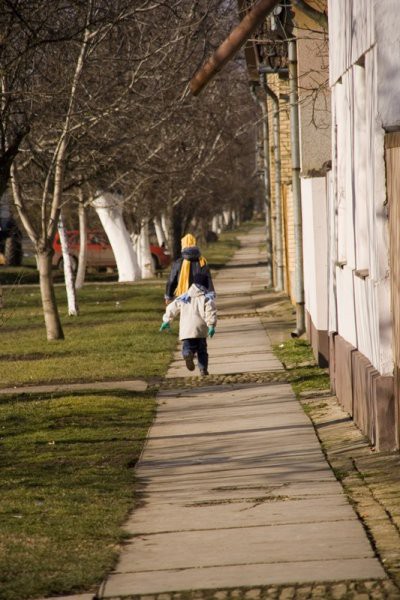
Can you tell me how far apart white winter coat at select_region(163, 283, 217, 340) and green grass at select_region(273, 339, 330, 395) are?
1138 mm

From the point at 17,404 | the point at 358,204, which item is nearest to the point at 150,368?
the point at 17,404

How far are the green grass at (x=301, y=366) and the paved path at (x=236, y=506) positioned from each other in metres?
0.42

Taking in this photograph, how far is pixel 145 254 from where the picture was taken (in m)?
47.5

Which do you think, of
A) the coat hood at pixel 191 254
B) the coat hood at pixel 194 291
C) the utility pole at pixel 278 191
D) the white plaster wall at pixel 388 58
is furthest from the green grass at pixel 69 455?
the utility pole at pixel 278 191

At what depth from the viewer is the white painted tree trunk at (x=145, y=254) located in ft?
153

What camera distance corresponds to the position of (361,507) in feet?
25.8

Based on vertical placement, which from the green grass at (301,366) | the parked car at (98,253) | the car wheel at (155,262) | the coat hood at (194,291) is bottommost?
the car wheel at (155,262)

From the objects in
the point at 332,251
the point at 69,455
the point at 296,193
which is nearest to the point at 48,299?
the point at 296,193

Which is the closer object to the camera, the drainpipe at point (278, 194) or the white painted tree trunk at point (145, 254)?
the drainpipe at point (278, 194)

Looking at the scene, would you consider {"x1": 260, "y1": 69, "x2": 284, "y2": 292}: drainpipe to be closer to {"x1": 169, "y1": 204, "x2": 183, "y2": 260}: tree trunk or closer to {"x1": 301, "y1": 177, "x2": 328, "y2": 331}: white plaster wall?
{"x1": 301, "y1": 177, "x2": 328, "y2": 331}: white plaster wall

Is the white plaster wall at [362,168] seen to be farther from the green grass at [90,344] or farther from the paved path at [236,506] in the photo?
the green grass at [90,344]

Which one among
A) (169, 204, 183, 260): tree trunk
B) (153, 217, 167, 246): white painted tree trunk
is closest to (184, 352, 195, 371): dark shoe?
(169, 204, 183, 260): tree trunk

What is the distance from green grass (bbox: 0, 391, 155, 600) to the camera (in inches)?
260

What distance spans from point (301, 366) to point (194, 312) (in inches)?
62.6
